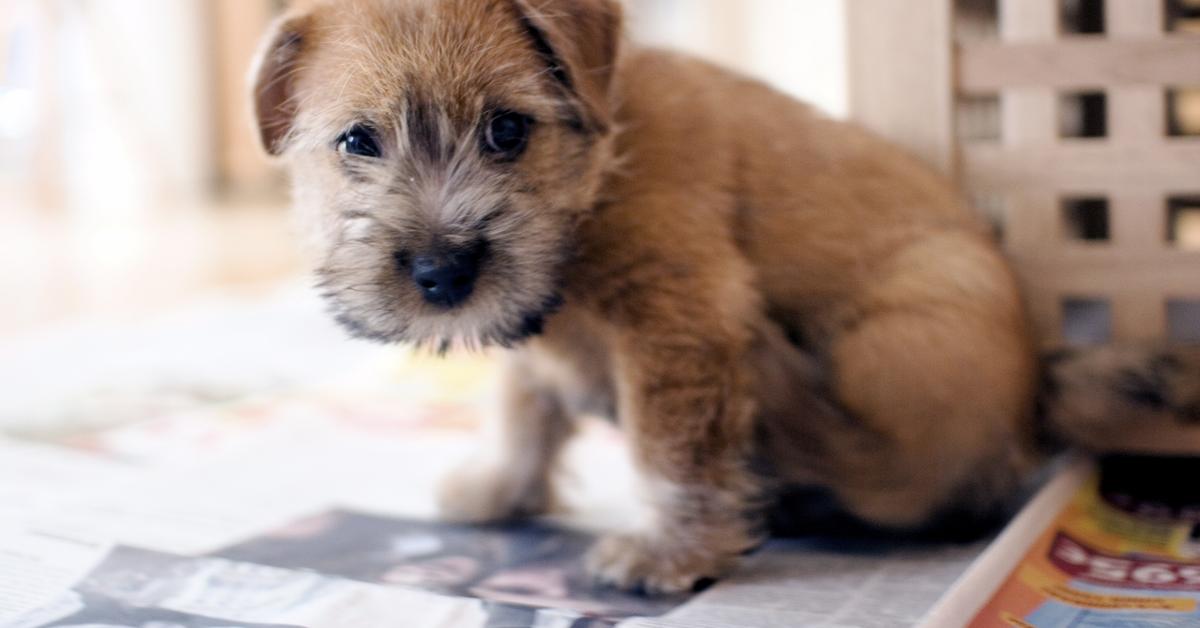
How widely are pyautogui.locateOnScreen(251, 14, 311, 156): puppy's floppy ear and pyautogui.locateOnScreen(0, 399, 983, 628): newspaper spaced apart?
68 cm

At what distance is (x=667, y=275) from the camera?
177cm

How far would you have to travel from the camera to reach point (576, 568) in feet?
6.08

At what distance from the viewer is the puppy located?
1.58 meters

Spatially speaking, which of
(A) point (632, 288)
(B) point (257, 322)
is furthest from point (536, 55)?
(B) point (257, 322)

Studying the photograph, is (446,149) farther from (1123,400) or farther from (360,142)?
(1123,400)

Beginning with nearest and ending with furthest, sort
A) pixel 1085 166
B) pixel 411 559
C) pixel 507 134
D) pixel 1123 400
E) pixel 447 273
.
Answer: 1. pixel 447 273
2. pixel 507 134
3. pixel 411 559
4. pixel 1123 400
5. pixel 1085 166

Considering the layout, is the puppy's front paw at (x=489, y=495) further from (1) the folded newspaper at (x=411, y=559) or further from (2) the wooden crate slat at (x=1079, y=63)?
(2) the wooden crate slat at (x=1079, y=63)

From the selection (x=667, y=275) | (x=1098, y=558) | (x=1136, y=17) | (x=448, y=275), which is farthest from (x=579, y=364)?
(x=1136, y=17)

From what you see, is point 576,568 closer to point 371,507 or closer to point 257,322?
point 371,507

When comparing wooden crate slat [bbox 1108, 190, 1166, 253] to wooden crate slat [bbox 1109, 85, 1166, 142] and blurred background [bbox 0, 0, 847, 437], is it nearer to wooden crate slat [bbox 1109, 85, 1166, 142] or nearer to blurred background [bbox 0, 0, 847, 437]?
wooden crate slat [bbox 1109, 85, 1166, 142]

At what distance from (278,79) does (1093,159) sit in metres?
1.47

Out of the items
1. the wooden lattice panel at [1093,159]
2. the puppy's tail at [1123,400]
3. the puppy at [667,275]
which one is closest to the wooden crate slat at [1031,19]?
the wooden lattice panel at [1093,159]

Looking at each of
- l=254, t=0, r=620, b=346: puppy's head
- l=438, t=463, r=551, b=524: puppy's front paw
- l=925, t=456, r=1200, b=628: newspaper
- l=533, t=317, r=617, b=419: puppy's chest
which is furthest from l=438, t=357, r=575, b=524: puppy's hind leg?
l=925, t=456, r=1200, b=628: newspaper

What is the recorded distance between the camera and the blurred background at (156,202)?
130 inches
